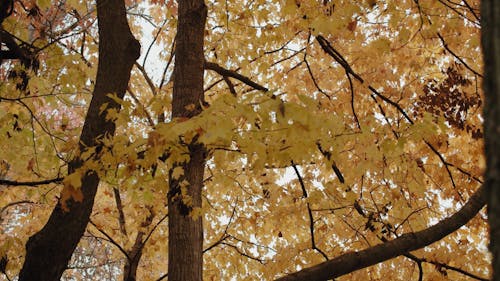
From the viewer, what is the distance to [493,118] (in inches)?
34.1

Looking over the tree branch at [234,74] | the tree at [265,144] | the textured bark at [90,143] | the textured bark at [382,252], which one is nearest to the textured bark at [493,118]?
the tree at [265,144]

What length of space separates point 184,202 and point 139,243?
3337 mm

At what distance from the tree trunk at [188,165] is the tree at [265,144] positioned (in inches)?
0.6

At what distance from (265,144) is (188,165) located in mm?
1251

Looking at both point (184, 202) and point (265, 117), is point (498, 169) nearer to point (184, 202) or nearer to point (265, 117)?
point (265, 117)

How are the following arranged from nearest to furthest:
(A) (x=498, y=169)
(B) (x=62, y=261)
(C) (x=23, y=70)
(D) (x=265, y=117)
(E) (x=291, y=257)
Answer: (A) (x=498, y=169)
(D) (x=265, y=117)
(B) (x=62, y=261)
(C) (x=23, y=70)
(E) (x=291, y=257)

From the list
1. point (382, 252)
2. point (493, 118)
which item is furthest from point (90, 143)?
point (493, 118)

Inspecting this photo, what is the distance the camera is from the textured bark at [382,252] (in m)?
3.06

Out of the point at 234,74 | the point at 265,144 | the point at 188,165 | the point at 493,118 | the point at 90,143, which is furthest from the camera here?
the point at 234,74

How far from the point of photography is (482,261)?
482 cm

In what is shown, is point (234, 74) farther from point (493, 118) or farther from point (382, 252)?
point (493, 118)

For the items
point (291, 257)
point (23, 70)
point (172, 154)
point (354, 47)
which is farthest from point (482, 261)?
point (23, 70)

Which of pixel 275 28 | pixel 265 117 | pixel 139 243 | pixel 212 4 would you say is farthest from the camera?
Answer: pixel 212 4

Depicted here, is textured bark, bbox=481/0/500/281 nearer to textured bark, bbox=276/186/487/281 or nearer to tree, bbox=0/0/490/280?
tree, bbox=0/0/490/280
